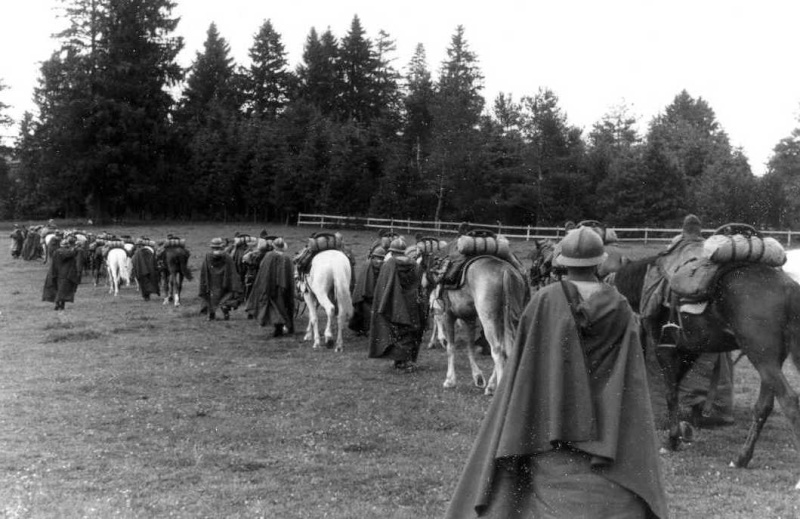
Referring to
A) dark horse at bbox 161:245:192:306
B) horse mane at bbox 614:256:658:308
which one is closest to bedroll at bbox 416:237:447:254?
horse mane at bbox 614:256:658:308

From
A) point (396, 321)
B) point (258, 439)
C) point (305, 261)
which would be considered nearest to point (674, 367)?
point (258, 439)

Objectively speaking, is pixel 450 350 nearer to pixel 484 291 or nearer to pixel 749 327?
pixel 484 291

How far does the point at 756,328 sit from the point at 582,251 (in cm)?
360

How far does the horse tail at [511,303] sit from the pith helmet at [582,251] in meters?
5.79

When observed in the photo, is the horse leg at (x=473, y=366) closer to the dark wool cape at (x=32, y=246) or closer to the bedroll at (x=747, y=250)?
the bedroll at (x=747, y=250)

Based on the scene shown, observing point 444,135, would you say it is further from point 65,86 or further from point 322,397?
point 322,397

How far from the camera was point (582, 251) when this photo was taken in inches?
170

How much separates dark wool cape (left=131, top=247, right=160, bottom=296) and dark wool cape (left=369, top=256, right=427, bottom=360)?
50.5 ft

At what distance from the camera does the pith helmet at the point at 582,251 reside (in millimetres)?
4328

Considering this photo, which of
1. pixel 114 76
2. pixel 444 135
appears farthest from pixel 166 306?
pixel 114 76

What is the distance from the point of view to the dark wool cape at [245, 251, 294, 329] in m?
17.2

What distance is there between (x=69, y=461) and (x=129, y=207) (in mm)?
56800

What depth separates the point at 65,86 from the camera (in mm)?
55688

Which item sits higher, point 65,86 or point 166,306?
point 65,86
